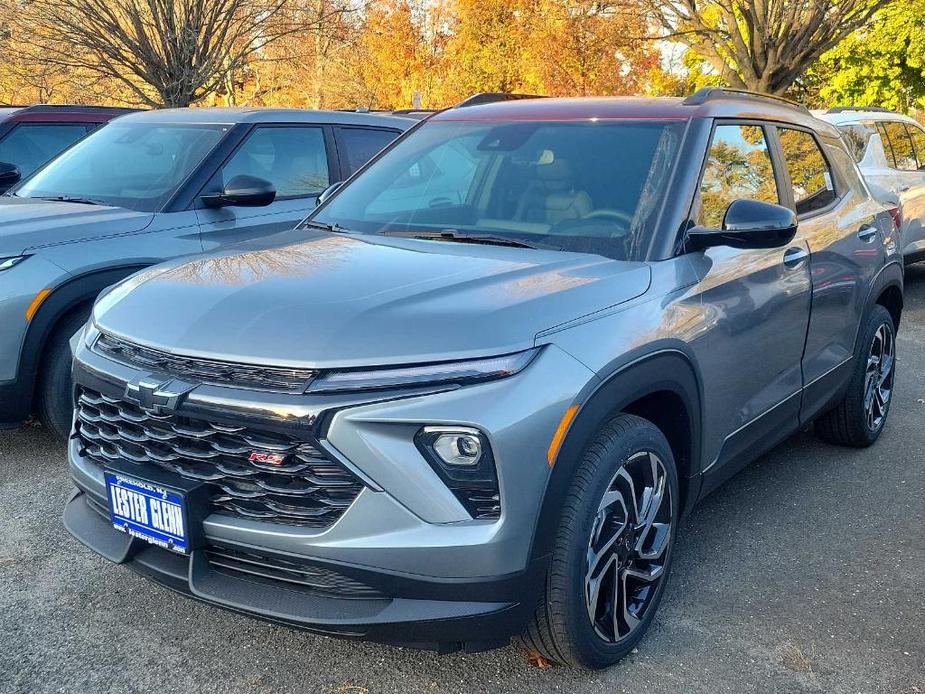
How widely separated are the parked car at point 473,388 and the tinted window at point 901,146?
6782 millimetres

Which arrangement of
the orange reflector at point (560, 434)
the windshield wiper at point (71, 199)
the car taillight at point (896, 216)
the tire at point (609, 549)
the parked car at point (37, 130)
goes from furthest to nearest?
the parked car at point (37, 130) < the windshield wiper at point (71, 199) < the car taillight at point (896, 216) < the tire at point (609, 549) < the orange reflector at point (560, 434)

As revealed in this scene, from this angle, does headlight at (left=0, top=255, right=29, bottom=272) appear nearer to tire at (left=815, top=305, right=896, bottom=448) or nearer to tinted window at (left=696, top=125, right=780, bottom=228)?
tinted window at (left=696, top=125, right=780, bottom=228)

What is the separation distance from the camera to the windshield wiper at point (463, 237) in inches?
130

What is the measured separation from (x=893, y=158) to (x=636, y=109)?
7166 mm

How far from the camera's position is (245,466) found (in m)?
2.48

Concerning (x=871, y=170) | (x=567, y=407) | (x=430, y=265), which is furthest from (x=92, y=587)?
(x=871, y=170)

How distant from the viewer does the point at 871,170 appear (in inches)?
360

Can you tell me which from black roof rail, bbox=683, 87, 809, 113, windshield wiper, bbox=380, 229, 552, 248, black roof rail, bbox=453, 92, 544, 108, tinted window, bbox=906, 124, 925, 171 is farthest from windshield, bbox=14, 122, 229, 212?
tinted window, bbox=906, 124, 925, 171

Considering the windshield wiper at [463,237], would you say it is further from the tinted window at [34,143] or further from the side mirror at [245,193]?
the tinted window at [34,143]

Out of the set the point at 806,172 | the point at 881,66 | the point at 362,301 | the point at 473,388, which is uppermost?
the point at 881,66

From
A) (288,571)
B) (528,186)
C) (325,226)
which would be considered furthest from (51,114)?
(288,571)

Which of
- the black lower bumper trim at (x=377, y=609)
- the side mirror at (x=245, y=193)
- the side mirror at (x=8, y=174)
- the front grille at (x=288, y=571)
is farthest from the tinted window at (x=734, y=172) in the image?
the side mirror at (x=8, y=174)

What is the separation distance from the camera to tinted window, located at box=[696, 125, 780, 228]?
345 cm

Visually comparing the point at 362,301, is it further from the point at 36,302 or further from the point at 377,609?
the point at 36,302
